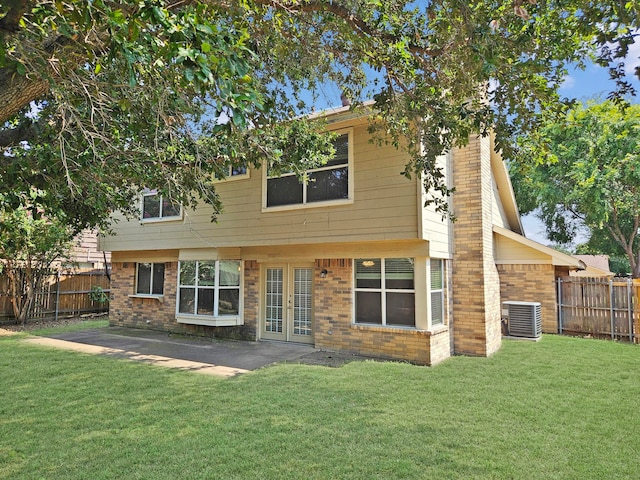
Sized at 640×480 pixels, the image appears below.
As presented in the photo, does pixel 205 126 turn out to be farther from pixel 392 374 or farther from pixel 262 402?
pixel 392 374

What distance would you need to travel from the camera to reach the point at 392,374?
720 centimetres

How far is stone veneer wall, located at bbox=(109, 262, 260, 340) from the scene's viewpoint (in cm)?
1069

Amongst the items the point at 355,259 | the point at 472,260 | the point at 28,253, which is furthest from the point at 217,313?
the point at 28,253

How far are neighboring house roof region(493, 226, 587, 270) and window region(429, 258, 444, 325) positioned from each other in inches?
133

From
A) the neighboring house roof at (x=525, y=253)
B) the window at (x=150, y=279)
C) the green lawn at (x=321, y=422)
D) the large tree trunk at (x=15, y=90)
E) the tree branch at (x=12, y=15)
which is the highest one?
the tree branch at (x=12, y=15)

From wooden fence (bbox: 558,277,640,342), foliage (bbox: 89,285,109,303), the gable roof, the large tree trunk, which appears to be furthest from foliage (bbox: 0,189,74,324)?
wooden fence (bbox: 558,277,640,342)

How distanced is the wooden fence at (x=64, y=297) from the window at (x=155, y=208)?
566cm

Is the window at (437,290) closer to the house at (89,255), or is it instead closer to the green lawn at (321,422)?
the green lawn at (321,422)

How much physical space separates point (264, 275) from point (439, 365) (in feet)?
16.9

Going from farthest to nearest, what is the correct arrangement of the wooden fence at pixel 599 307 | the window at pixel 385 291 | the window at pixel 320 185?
1. the wooden fence at pixel 599 307
2. the window at pixel 320 185
3. the window at pixel 385 291

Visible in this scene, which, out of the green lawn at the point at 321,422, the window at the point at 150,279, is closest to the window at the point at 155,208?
the window at the point at 150,279

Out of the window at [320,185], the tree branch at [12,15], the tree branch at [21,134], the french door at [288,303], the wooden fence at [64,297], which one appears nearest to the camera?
the tree branch at [12,15]

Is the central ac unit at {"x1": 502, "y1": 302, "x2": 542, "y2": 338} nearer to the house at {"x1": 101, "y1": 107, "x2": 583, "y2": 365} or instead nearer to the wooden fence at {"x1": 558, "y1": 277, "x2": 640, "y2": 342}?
the house at {"x1": 101, "y1": 107, "x2": 583, "y2": 365}

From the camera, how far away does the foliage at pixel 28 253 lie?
12290 millimetres
